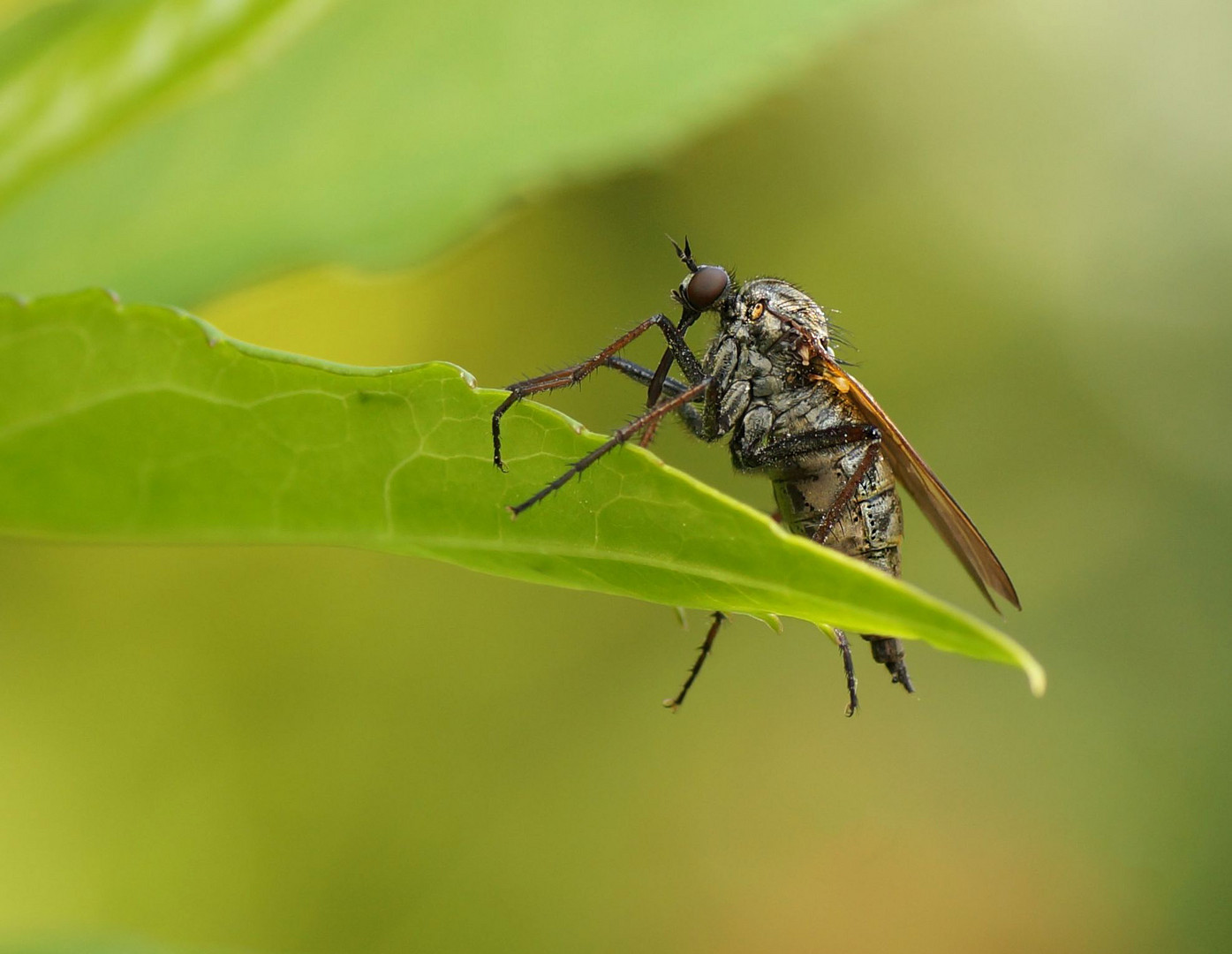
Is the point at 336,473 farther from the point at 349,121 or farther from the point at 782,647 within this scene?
the point at 782,647

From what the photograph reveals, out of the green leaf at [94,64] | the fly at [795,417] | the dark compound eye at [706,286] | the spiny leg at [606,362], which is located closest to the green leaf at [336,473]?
the green leaf at [94,64]

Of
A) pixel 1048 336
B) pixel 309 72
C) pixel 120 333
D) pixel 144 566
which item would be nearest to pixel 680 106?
pixel 309 72

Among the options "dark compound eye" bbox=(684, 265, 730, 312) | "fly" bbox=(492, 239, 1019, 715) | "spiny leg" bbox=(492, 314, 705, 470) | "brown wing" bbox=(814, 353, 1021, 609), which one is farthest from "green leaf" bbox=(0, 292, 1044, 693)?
"dark compound eye" bbox=(684, 265, 730, 312)

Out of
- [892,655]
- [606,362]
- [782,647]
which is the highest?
[606,362]

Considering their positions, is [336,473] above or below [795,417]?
below

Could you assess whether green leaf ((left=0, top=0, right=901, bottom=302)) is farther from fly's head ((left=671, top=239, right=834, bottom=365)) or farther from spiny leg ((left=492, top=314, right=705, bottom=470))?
fly's head ((left=671, top=239, right=834, bottom=365))

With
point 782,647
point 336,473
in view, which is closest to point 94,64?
point 336,473

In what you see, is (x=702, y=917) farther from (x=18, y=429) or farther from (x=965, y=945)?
(x=18, y=429)
